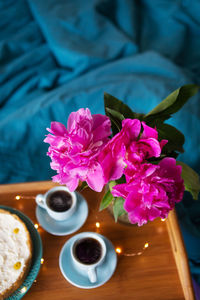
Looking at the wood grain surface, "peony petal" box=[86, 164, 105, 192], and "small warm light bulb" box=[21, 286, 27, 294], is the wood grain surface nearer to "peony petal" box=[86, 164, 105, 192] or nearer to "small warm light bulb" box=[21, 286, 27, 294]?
"small warm light bulb" box=[21, 286, 27, 294]

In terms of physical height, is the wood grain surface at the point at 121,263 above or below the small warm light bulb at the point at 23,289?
below

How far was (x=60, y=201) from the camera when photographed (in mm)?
720

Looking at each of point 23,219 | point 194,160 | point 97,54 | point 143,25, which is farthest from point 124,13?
point 23,219

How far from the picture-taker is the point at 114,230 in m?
0.73

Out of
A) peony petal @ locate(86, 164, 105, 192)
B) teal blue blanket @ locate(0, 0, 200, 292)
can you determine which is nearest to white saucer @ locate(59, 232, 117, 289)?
peony petal @ locate(86, 164, 105, 192)

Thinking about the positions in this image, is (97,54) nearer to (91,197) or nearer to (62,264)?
(91,197)

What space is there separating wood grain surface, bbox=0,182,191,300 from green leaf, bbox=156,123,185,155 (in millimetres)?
263

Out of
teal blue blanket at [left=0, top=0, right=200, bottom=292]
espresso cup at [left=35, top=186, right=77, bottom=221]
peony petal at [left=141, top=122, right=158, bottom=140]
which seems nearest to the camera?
peony petal at [left=141, top=122, right=158, bottom=140]

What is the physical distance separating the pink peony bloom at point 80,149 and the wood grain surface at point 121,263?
1.01 feet

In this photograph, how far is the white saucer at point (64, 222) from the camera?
72cm

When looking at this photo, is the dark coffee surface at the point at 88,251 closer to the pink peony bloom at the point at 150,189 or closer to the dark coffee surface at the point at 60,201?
the dark coffee surface at the point at 60,201

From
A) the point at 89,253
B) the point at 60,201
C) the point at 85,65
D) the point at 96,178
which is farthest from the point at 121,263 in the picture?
the point at 85,65

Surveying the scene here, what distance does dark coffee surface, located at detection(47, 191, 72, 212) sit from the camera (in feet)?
2.33

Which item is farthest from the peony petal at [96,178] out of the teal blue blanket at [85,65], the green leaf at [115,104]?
the teal blue blanket at [85,65]
